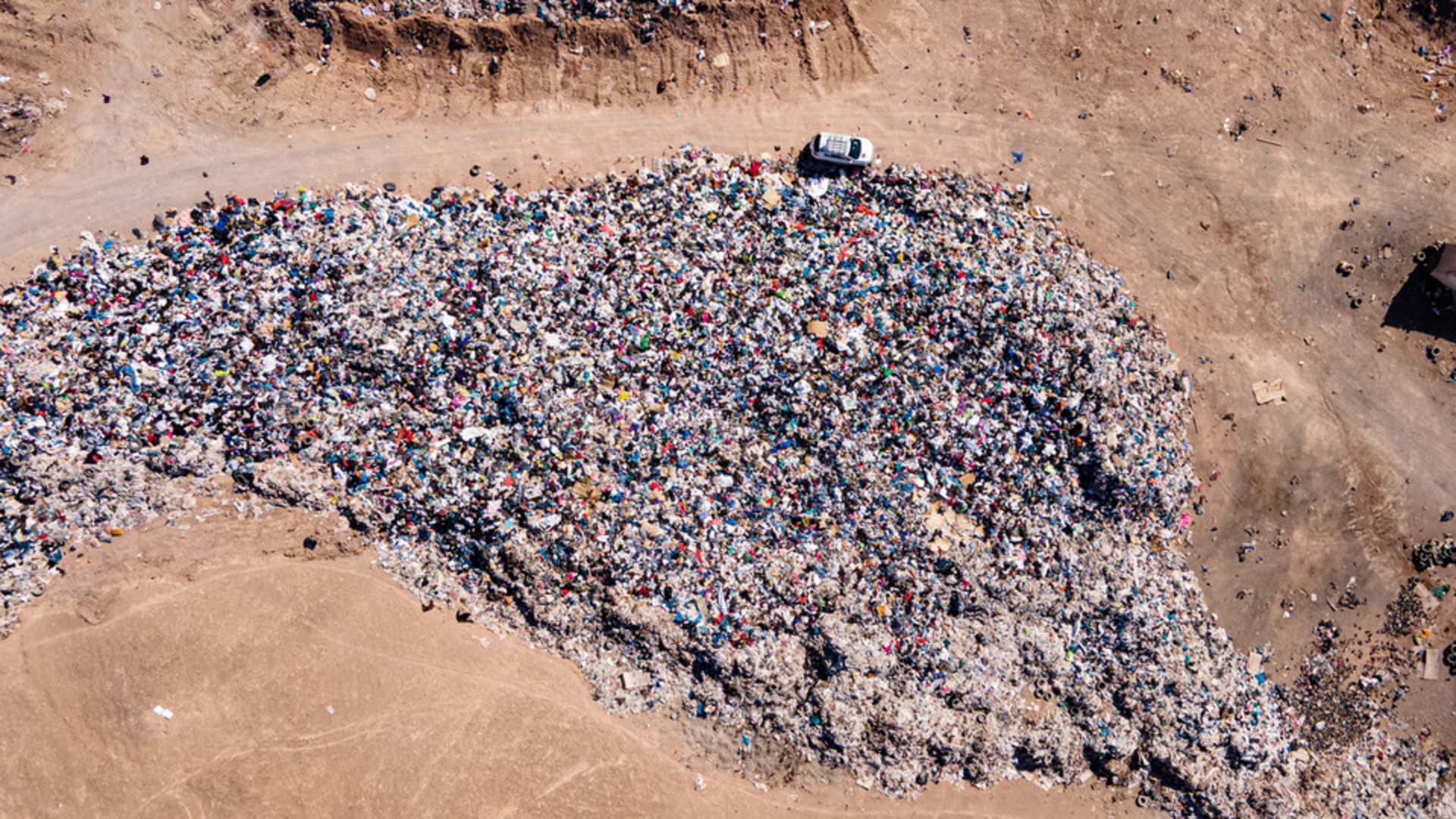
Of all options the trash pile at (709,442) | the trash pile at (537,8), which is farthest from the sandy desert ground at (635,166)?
the trash pile at (709,442)

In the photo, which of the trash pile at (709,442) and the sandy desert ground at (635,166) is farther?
the trash pile at (709,442)

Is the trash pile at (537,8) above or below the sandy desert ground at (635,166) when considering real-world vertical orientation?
above

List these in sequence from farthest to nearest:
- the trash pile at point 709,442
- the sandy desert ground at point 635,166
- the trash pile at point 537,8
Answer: the trash pile at point 537,8 < the trash pile at point 709,442 < the sandy desert ground at point 635,166

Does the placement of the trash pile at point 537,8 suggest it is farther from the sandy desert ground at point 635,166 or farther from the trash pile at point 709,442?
the trash pile at point 709,442

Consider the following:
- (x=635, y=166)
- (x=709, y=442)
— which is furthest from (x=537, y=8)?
(x=709, y=442)

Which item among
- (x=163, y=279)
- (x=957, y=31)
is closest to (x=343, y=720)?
(x=163, y=279)

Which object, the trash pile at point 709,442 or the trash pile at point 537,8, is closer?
the trash pile at point 709,442

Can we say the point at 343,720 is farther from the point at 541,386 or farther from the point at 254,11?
the point at 254,11

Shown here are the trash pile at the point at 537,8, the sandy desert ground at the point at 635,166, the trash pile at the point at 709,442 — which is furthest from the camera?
the trash pile at the point at 537,8

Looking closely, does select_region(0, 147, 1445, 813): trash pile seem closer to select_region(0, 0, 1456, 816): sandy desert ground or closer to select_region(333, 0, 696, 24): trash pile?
select_region(0, 0, 1456, 816): sandy desert ground
